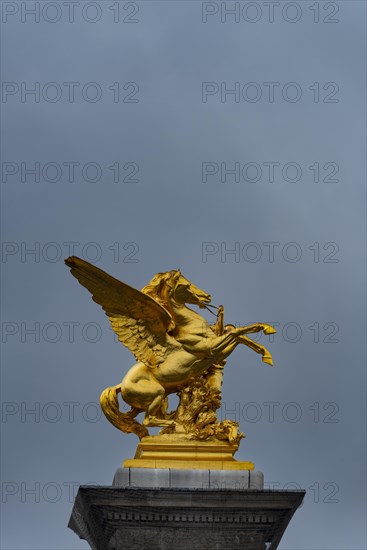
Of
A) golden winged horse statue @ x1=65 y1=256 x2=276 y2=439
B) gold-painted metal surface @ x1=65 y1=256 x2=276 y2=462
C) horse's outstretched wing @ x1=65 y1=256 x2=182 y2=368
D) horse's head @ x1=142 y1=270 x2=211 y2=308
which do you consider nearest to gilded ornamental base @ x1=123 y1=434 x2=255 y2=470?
gold-painted metal surface @ x1=65 y1=256 x2=276 y2=462

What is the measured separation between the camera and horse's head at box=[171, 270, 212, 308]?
41.8 metres

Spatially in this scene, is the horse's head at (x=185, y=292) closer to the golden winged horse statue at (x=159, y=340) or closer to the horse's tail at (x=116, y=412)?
the golden winged horse statue at (x=159, y=340)

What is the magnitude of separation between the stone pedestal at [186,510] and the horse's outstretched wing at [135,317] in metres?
2.63

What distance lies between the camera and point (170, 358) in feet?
136

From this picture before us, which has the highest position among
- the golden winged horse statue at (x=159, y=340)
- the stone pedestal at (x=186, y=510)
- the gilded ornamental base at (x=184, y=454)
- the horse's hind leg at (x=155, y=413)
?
the golden winged horse statue at (x=159, y=340)

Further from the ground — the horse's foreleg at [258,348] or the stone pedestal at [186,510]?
the horse's foreleg at [258,348]

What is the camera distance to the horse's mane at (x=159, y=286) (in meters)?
41.9

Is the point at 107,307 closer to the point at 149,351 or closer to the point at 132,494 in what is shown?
the point at 149,351

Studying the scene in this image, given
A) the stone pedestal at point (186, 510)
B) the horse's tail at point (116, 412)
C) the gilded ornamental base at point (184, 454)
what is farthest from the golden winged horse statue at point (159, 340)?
the stone pedestal at point (186, 510)

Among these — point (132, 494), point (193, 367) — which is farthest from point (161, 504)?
point (193, 367)

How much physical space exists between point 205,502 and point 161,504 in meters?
0.79

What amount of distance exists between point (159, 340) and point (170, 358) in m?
0.45

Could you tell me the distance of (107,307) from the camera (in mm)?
41781

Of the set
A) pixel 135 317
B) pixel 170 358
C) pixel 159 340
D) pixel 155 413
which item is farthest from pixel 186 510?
pixel 135 317
